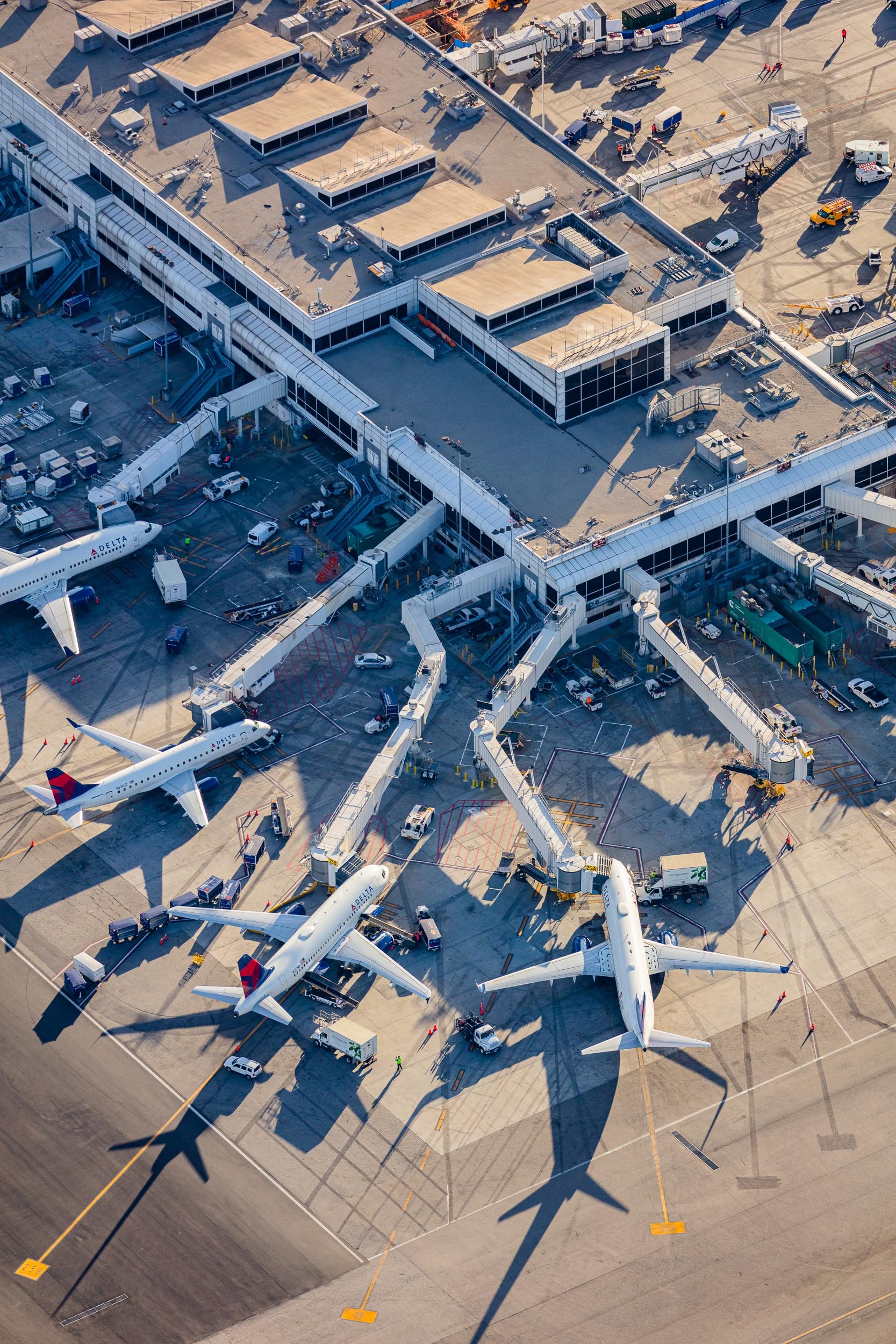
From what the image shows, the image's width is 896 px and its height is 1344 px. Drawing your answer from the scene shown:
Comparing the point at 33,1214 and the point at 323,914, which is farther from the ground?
the point at 323,914

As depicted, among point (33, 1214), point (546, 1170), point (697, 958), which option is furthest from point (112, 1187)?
point (697, 958)

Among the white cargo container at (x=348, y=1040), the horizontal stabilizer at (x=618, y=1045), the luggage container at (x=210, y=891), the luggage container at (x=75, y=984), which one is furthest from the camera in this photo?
the luggage container at (x=210, y=891)

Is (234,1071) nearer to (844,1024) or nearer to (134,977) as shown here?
(134,977)

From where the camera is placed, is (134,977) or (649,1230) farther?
(134,977)

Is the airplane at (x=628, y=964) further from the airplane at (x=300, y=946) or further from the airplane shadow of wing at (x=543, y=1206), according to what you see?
the airplane shadow of wing at (x=543, y=1206)

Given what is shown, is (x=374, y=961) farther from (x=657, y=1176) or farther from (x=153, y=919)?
(x=657, y=1176)

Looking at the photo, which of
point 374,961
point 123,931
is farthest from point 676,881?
point 123,931

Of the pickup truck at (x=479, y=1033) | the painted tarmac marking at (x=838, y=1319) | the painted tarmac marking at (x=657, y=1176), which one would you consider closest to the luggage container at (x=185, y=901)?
the pickup truck at (x=479, y=1033)

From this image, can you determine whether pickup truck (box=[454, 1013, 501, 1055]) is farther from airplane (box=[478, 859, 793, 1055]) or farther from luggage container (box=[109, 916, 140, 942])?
luggage container (box=[109, 916, 140, 942])
